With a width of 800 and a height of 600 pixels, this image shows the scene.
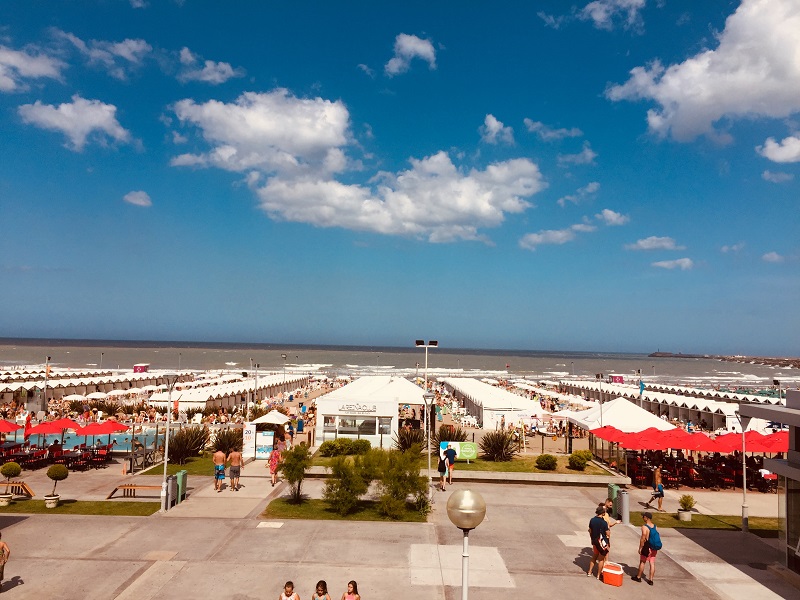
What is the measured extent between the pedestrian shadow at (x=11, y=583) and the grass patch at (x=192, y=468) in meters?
9.96

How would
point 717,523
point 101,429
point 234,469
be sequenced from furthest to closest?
1. point 101,429
2. point 234,469
3. point 717,523

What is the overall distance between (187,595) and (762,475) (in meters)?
20.5

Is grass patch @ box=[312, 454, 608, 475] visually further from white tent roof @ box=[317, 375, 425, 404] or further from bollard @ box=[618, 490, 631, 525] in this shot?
bollard @ box=[618, 490, 631, 525]

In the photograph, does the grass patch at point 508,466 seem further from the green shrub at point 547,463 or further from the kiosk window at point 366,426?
the kiosk window at point 366,426

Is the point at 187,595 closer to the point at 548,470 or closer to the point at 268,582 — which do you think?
the point at 268,582

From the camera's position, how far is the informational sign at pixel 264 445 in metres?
23.9

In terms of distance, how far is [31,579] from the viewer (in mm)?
10672

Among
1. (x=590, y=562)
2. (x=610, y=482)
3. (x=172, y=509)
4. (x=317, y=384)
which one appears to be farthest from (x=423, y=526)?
(x=317, y=384)

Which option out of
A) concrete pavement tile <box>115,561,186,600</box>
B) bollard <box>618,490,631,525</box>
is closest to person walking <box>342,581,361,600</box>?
concrete pavement tile <box>115,561,186,600</box>

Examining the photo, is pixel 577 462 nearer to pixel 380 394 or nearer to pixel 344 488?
pixel 344 488

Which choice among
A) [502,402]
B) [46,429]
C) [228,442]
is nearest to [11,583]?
[46,429]

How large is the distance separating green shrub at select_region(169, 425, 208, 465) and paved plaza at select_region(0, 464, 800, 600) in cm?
728

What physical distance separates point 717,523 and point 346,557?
10934mm

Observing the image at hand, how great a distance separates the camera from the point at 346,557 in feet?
39.7
